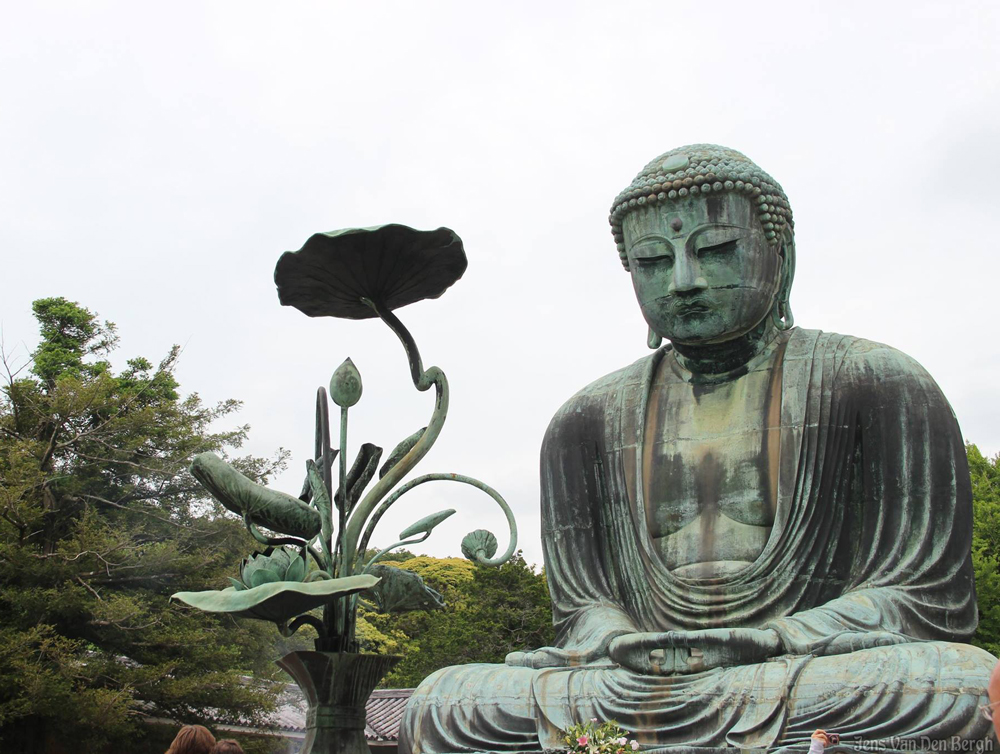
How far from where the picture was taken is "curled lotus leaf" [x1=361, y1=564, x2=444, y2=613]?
5664 millimetres

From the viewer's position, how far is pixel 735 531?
6535 mm

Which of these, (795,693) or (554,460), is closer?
(795,693)

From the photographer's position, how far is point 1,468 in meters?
18.8

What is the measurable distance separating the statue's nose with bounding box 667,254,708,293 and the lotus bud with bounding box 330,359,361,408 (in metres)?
2.04

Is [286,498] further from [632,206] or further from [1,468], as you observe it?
[1,468]

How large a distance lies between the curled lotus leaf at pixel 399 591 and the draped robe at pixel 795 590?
1.48 feet

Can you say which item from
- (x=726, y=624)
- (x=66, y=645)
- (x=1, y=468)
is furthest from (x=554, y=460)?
(x=1, y=468)

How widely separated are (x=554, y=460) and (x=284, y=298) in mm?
2058

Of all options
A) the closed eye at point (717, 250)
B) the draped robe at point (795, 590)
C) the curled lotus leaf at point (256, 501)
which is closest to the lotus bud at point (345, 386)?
the curled lotus leaf at point (256, 501)

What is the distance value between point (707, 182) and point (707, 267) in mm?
507

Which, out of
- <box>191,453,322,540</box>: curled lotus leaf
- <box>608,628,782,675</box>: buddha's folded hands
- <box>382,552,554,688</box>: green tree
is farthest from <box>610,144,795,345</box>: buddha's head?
<box>382,552,554,688</box>: green tree

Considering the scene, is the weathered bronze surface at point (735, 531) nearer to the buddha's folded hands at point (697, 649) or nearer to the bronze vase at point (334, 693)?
the buddha's folded hands at point (697, 649)

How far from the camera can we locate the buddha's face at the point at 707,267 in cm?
680

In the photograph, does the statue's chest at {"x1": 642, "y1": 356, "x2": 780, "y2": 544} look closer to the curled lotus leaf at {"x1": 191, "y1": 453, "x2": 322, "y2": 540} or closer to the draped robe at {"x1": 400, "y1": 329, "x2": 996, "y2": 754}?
the draped robe at {"x1": 400, "y1": 329, "x2": 996, "y2": 754}
